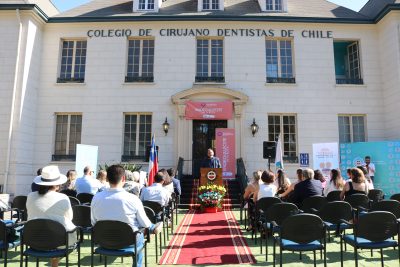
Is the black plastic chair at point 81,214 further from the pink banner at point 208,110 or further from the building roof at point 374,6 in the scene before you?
the building roof at point 374,6

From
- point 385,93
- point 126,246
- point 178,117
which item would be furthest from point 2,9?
point 385,93

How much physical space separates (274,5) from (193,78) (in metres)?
5.18

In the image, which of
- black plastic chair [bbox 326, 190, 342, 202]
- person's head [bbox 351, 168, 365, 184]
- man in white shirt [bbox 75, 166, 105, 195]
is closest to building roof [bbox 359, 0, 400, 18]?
person's head [bbox 351, 168, 365, 184]

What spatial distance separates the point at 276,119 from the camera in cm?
1416

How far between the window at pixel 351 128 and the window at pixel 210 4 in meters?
7.52

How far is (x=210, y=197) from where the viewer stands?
10320mm

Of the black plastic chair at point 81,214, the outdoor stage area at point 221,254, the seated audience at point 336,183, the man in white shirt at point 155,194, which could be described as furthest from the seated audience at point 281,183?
the black plastic chair at point 81,214

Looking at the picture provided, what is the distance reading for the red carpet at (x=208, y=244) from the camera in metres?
5.32

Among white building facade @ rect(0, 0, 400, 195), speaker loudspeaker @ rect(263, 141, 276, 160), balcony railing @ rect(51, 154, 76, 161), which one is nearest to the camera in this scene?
speaker loudspeaker @ rect(263, 141, 276, 160)

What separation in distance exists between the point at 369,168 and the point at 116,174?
34.8 feet

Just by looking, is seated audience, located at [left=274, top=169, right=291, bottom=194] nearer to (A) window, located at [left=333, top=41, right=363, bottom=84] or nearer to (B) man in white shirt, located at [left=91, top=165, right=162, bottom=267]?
(B) man in white shirt, located at [left=91, top=165, right=162, bottom=267]

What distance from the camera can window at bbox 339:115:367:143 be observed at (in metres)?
14.1

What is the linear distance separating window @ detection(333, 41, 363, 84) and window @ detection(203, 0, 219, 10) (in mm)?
5665

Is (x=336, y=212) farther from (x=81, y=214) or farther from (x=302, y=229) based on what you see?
(x=81, y=214)
